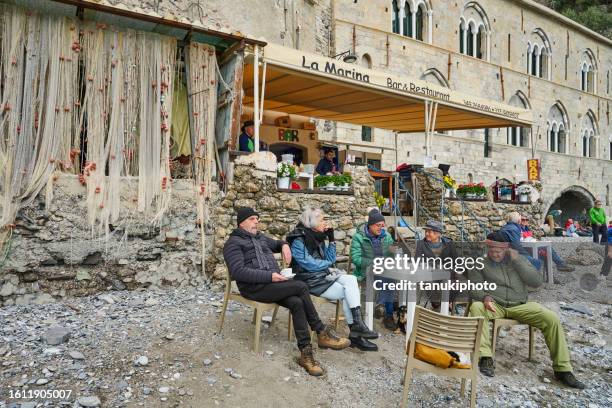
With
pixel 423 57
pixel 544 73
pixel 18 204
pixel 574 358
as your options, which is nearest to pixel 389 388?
pixel 574 358

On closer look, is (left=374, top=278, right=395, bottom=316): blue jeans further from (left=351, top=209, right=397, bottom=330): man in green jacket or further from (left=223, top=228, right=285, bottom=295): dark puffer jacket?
(left=223, top=228, right=285, bottom=295): dark puffer jacket

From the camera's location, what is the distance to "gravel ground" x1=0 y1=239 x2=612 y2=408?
3057mm

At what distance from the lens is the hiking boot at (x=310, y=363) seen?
3.42 meters

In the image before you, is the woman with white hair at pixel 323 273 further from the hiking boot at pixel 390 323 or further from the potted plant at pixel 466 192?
the potted plant at pixel 466 192

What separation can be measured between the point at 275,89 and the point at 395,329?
5295 millimetres

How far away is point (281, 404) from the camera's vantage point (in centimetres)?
303

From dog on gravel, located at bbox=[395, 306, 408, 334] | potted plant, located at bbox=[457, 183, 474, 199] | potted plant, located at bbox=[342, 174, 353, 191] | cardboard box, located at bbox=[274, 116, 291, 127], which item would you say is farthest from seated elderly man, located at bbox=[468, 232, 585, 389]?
cardboard box, located at bbox=[274, 116, 291, 127]

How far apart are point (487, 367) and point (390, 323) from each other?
1105 mm

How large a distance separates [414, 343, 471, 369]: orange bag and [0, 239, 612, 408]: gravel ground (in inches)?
19.9

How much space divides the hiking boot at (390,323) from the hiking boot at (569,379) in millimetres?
1600

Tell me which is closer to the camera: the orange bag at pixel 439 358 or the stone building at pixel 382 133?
the orange bag at pixel 439 358

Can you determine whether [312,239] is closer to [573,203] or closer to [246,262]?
[246,262]

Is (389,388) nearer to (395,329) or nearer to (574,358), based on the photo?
(395,329)

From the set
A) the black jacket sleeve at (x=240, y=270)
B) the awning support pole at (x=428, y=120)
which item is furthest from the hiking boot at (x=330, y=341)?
the awning support pole at (x=428, y=120)
